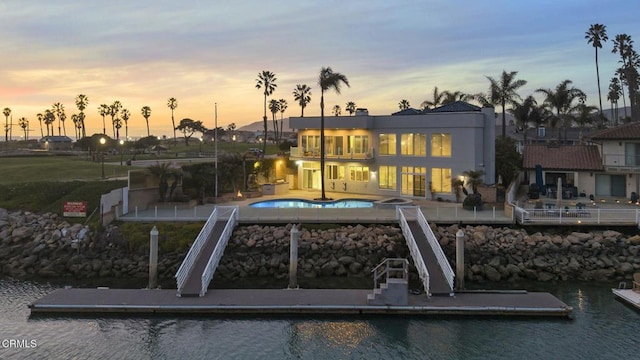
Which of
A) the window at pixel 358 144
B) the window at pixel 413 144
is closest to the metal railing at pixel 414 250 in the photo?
the window at pixel 413 144

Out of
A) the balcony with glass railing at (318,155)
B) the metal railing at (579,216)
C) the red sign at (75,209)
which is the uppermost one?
the balcony with glass railing at (318,155)

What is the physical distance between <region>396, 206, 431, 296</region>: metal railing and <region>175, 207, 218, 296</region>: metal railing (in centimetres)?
918

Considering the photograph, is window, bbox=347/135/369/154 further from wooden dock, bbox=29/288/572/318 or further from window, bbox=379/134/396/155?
wooden dock, bbox=29/288/572/318

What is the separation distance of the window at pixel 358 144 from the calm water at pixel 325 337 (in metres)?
21.4

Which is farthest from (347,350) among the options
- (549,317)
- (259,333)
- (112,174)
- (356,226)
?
(112,174)

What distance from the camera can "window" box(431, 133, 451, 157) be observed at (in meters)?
34.1

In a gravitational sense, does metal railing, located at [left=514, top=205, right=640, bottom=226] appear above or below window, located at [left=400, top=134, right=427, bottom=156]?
below

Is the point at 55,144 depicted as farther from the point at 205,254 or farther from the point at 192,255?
the point at 192,255

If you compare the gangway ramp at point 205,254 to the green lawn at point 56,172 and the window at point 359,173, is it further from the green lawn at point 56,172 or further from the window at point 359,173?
the green lawn at point 56,172

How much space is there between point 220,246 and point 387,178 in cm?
1731

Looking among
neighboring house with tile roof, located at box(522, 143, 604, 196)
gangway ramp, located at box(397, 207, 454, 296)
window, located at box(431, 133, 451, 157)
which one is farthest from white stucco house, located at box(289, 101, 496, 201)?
gangway ramp, located at box(397, 207, 454, 296)

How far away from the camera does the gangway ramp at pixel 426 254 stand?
1920 centimetres

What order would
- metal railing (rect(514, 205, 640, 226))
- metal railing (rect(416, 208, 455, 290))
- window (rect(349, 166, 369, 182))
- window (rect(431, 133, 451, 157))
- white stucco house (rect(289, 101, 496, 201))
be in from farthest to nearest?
window (rect(349, 166, 369, 182)), window (rect(431, 133, 451, 157)), white stucco house (rect(289, 101, 496, 201)), metal railing (rect(514, 205, 640, 226)), metal railing (rect(416, 208, 455, 290))

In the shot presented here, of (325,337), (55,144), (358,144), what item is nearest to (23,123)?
(55,144)
